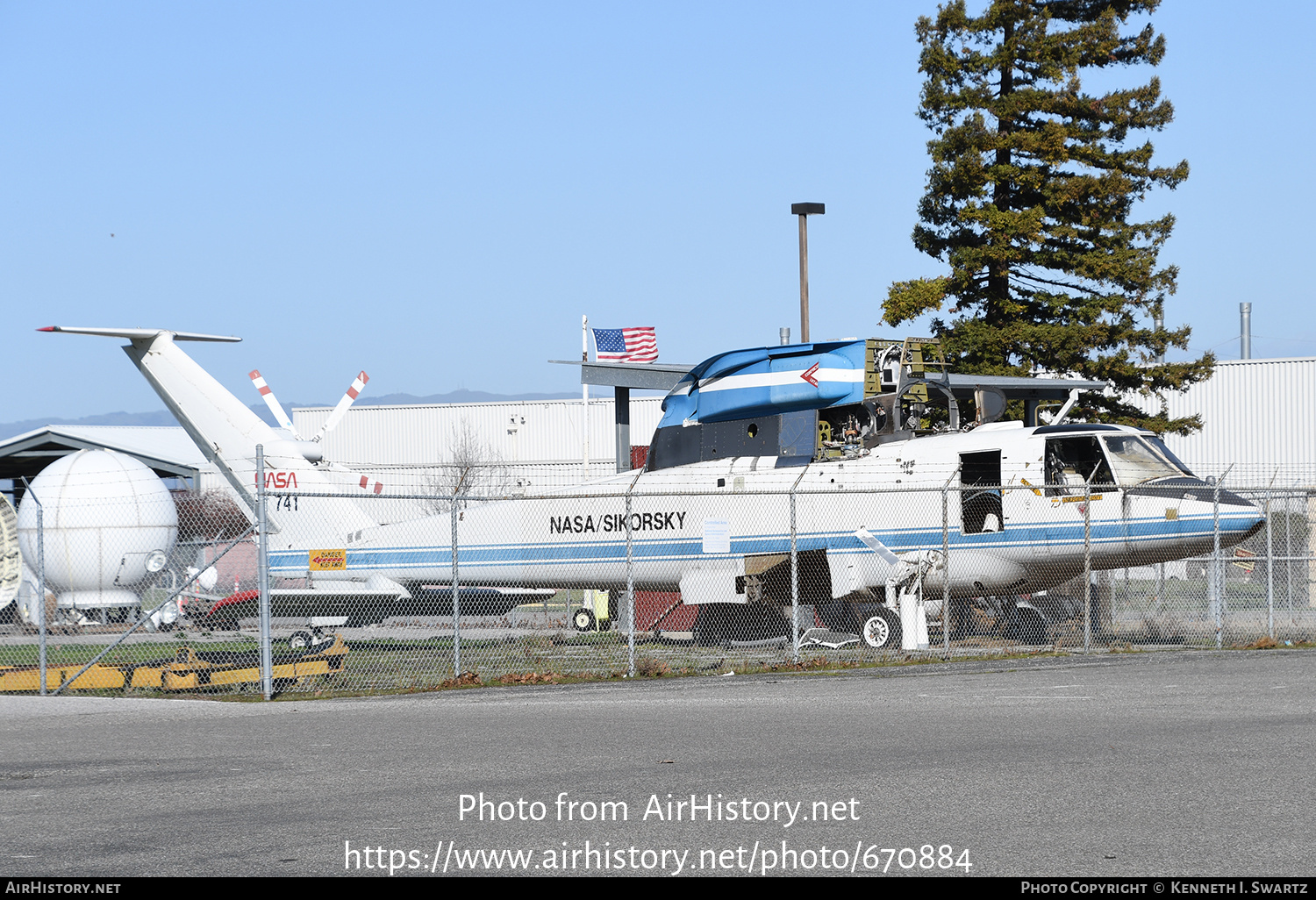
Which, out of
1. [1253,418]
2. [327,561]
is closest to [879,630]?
[327,561]

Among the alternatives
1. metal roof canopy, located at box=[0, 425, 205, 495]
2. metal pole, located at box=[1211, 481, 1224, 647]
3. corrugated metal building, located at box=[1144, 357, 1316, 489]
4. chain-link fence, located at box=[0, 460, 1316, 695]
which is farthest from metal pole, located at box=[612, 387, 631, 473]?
corrugated metal building, located at box=[1144, 357, 1316, 489]

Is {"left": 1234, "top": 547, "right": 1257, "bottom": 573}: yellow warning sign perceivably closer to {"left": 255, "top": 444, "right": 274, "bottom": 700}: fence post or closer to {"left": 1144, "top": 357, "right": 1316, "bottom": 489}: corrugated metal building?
{"left": 255, "top": 444, "right": 274, "bottom": 700}: fence post

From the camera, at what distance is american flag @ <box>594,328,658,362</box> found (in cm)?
3466

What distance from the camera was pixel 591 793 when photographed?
8.59 metres

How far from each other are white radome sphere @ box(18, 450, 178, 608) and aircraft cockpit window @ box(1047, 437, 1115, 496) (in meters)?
22.1

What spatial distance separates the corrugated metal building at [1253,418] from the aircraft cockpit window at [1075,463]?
2680cm

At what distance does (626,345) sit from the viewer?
35000 mm

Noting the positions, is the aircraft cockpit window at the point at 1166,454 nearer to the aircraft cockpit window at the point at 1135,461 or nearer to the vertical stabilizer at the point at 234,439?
the aircraft cockpit window at the point at 1135,461

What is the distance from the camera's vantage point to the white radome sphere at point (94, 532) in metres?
32.2

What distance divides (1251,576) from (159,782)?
2490cm

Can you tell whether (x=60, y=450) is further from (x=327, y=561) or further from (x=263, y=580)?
(x=263, y=580)

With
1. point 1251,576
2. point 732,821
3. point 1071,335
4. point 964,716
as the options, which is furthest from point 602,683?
point 1251,576

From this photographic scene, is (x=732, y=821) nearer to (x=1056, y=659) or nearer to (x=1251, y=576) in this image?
(x=1056, y=659)

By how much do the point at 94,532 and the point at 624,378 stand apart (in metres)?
13.8
